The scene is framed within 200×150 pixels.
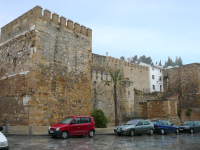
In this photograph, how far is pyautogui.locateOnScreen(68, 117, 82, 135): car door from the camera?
11.4 metres

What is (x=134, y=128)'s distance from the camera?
43.3 feet

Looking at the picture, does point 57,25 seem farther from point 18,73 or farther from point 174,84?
point 174,84

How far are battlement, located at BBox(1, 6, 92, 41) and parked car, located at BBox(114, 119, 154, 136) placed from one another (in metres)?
9.94

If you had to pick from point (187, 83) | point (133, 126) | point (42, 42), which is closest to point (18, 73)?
point (42, 42)

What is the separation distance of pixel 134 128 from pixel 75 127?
4.04 metres

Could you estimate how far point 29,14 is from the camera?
53.4 ft

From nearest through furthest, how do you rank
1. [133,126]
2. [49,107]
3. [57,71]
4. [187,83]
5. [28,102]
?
[133,126], [28,102], [49,107], [57,71], [187,83]

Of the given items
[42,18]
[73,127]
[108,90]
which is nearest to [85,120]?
[73,127]

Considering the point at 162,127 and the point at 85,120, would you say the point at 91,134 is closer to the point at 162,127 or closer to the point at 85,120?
the point at 85,120

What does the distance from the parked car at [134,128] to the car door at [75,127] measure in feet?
9.09

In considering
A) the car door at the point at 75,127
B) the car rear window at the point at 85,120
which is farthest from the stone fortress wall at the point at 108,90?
the car door at the point at 75,127

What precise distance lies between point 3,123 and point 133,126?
1047 cm

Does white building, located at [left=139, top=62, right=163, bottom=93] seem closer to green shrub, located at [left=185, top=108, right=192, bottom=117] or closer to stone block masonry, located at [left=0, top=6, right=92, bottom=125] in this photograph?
green shrub, located at [left=185, top=108, right=192, bottom=117]

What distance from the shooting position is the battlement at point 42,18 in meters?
15.9
